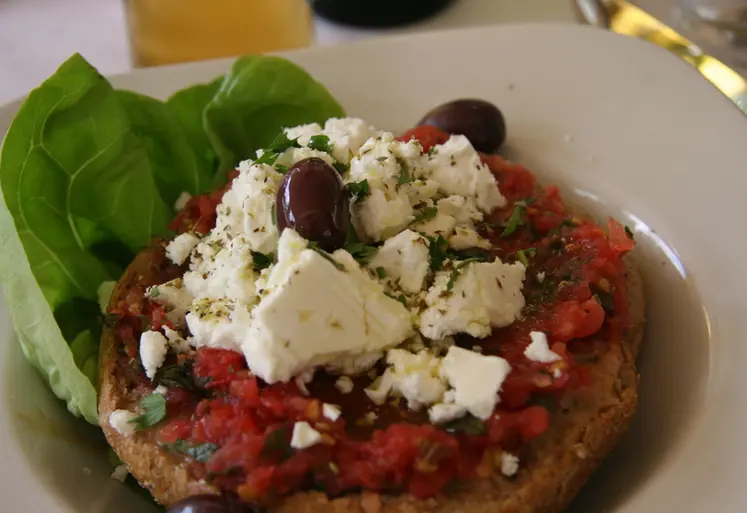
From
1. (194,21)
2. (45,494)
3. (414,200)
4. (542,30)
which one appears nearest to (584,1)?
(542,30)

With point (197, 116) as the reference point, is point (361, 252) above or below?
above

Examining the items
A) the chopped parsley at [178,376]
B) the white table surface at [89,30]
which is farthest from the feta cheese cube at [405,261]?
the white table surface at [89,30]

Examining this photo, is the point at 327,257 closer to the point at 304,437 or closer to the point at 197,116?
the point at 304,437

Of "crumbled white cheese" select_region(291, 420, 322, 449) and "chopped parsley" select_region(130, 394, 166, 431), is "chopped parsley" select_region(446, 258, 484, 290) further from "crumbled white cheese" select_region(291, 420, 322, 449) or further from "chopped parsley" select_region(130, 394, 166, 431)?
"chopped parsley" select_region(130, 394, 166, 431)

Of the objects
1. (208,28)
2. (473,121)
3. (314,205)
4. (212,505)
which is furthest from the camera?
(208,28)

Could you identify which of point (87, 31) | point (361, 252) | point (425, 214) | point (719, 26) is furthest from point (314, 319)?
point (719, 26)

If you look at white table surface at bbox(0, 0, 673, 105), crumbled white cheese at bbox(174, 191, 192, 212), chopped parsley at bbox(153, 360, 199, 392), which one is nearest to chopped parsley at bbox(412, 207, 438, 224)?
chopped parsley at bbox(153, 360, 199, 392)

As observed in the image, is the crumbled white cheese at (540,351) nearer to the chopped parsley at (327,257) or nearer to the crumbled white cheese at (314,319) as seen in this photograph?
the crumbled white cheese at (314,319)
